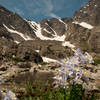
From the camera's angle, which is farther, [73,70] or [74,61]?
[74,61]

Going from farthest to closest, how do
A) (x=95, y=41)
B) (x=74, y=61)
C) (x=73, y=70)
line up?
(x=95, y=41)
(x=74, y=61)
(x=73, y=70)

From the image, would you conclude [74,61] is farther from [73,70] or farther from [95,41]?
[95,41]

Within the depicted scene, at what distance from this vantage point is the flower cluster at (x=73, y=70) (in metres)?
4.29

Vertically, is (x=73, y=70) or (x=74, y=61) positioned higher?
(x=74, y=61)

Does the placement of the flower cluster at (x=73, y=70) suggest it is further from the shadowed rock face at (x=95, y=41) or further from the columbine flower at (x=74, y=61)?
the shadowed rock face at (x=95, y=41)

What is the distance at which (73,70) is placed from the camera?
14.1 ft

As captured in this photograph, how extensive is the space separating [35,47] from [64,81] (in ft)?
626

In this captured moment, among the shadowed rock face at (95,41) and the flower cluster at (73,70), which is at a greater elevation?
the shadowed rock face at (95,41)

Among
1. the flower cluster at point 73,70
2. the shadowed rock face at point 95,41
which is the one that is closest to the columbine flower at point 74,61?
the flower cluster at point 73,70

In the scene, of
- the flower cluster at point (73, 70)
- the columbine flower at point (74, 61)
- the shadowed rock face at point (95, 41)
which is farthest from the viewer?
the shadowed rock face at point (95, 41)

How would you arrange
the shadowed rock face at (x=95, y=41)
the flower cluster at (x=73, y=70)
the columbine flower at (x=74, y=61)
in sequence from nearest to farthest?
the flower cluster at (x=73, y=70) < the columbine flower at (x=74, y=61) < the shadowed rock face at (x=95, y=41)

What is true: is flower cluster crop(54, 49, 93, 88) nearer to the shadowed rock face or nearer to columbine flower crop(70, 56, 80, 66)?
columbine flower crop(70, 56, 80, 66)

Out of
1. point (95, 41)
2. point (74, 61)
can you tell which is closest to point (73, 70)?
point (74, 61)

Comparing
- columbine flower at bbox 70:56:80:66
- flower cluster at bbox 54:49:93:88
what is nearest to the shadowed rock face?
flower cluster at bbox 54:49:93:88
